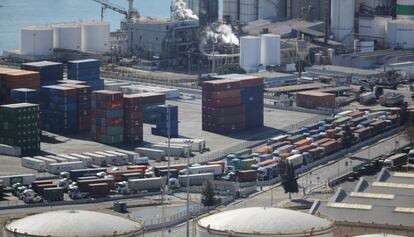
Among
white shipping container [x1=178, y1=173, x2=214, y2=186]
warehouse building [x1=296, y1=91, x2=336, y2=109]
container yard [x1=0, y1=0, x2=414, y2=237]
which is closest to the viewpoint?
container yard [x1=0, y1=0, x2=414, y2=237]

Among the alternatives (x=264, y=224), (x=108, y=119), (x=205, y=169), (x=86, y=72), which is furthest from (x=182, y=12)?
(x=264, y=224)

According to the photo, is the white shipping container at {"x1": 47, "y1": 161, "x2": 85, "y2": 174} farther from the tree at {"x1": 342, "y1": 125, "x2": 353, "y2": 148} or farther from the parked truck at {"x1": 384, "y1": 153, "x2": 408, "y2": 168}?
the tree at {"x1": 342, "y1": 125, "x2": 353, "y2": 148}

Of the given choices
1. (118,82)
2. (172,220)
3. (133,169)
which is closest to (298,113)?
(118,82)

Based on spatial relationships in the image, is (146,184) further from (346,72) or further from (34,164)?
(346,72)

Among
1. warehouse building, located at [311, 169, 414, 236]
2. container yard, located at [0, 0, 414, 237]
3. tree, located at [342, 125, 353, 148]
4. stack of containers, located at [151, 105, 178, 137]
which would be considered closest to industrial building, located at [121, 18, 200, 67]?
container yard, located at [0, 0, 414, 237]

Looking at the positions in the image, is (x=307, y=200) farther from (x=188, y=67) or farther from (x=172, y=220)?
(x=188, y=67)

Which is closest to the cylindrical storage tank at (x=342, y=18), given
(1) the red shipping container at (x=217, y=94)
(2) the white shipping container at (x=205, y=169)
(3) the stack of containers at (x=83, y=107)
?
(1) the red shipping container at (x=217, y=94)
